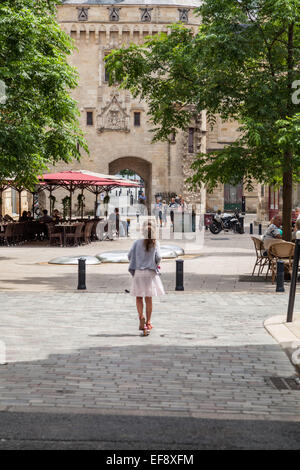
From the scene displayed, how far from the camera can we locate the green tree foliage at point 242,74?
13484 millimetres

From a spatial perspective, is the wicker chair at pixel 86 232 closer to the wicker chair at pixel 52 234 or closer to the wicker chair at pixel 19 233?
the wicker chair at pixel 52 234

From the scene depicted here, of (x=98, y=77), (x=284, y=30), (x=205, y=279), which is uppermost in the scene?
(x=98, y=77)

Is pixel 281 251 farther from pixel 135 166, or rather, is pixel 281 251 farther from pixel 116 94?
pixel 135 166

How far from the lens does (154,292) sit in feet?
28.0

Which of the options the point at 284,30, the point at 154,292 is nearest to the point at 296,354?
the point at 154,292

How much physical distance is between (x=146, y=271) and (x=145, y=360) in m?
Result: 1.76

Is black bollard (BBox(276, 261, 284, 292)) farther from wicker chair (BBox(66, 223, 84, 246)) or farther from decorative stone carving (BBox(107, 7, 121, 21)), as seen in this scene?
decorative stone carving (BBox(107, 7, 121, 21))

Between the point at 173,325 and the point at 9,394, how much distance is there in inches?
145

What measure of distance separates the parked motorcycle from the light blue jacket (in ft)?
76.1

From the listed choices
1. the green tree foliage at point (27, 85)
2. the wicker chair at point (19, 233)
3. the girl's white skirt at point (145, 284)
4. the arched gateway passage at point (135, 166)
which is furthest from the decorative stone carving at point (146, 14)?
the girl's white skirt at point (145, 284)

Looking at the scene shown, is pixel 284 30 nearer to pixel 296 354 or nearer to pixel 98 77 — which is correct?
pixel 296 354

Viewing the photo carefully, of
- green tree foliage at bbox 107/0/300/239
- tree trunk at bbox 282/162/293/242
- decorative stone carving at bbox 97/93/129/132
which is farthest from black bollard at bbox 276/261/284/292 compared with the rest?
decorative stone carving at bbox 97/93/129/132

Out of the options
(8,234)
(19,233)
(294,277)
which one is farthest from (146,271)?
(19,233)

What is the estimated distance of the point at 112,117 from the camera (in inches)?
1957
